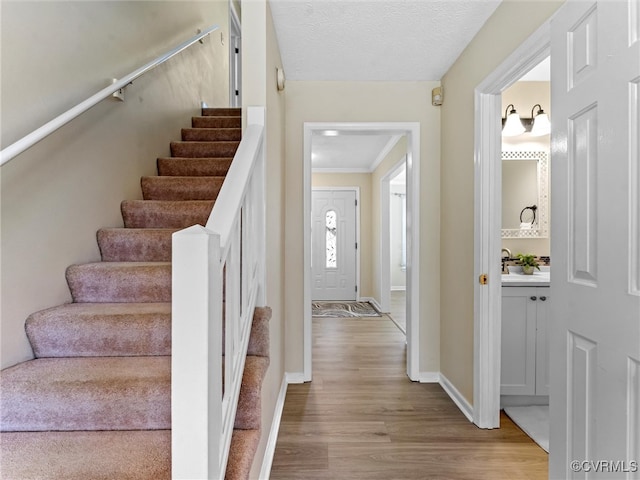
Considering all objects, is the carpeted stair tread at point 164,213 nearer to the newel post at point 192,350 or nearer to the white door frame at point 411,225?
the white door frame at point 411,225

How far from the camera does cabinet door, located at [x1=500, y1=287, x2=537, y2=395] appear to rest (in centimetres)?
226

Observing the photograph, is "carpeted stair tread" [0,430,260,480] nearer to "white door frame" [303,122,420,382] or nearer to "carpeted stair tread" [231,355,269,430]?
"carpeted stair tread" [231,355,269,430]

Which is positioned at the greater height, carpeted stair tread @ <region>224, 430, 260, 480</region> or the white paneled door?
the white paneled door

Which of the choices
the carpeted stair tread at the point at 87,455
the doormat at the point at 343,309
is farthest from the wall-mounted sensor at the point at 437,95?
the doormat at the point at 343,309

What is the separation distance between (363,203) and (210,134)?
376 centimetres

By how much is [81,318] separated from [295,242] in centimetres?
159

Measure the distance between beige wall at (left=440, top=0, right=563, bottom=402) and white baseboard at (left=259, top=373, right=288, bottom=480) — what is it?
4.05 feet

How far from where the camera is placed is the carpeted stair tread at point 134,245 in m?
1.81

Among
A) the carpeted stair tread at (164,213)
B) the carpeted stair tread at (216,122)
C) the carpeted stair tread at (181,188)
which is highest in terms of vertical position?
the carpeted stair tread at (216,122)

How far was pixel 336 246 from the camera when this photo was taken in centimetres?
635

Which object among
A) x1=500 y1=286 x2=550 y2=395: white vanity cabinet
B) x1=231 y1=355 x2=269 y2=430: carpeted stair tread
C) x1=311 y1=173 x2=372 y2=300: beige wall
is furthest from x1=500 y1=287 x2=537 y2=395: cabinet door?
x1=311 y1=173 x2=372 y2=300: beige wall

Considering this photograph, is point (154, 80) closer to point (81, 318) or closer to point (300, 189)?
point (300, 189)

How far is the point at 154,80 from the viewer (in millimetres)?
2406

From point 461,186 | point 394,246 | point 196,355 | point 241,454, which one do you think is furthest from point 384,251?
point 196,355
